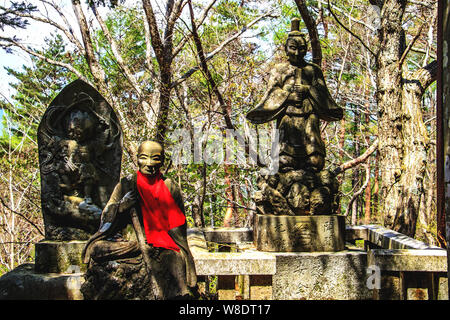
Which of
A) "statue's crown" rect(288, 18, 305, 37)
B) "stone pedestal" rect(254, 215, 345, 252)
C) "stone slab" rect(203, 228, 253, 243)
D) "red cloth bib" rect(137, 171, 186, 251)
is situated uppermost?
"statue's crown" rect(288, 18, 305, 37)

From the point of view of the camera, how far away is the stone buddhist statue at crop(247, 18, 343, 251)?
15.2 ft

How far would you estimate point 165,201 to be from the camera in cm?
360

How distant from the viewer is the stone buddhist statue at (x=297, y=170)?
4637 mm

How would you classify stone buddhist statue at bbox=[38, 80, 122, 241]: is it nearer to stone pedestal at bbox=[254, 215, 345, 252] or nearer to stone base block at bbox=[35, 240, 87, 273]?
stone base block at bbox=[35, 240, 87, 273]

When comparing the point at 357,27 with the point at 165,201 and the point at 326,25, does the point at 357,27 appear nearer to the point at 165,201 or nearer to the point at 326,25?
the point at 326,25

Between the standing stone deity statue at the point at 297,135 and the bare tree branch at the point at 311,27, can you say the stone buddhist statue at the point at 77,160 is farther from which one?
the bare tree branch at the point at 311,27

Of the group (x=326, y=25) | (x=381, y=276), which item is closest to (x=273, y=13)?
(x=326, y=25)

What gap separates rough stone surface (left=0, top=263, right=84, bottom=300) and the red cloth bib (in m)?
1.17

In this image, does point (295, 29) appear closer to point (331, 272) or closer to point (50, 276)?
point (331, 272)

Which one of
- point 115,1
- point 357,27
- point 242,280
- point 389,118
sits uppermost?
point 357,27

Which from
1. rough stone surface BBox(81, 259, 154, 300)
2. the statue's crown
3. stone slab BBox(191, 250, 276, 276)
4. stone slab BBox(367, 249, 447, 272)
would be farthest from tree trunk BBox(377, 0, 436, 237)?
rough stone surface BBox(81, 259, 154, 300)

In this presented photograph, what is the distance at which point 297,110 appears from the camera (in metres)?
5.17

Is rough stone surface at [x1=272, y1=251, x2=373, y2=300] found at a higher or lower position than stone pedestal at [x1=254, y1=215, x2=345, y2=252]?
lower

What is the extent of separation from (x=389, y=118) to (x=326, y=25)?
22.5 ft
